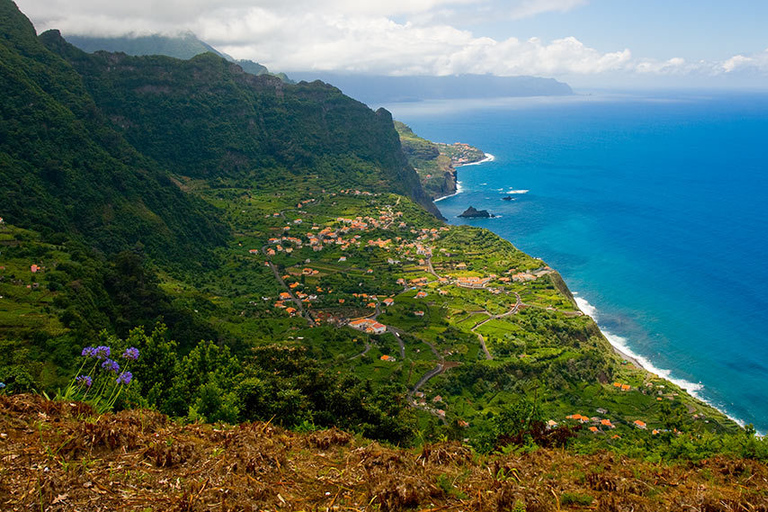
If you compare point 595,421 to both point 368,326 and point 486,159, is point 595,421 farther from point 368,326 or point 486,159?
point 486,159

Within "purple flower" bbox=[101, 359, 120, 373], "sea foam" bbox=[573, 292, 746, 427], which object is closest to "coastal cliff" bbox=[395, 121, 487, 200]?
"sea foam" bbox=[573, 292, 746, 427]

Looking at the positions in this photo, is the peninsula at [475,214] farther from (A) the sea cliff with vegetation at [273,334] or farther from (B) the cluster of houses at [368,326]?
(B) the cluster of houses at [368,326]

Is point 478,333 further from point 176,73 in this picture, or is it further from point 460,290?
point 176,73

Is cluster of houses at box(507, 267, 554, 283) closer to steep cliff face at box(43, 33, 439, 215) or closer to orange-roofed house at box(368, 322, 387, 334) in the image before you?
orange-roofed house at box(368, 322, 387, 334)

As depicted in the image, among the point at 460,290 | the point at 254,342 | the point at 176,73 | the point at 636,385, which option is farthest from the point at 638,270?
the point at 176,73

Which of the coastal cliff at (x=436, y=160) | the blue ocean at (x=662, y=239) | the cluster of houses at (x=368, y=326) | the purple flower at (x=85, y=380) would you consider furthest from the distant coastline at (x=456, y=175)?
the purple flower at (x=85, y=380)

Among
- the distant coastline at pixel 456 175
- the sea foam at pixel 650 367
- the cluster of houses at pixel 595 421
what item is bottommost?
the sea foam at pixel 650 367
